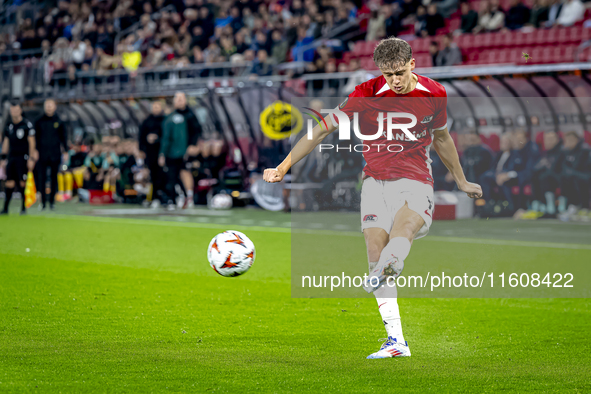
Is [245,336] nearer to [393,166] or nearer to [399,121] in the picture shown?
[393,166]

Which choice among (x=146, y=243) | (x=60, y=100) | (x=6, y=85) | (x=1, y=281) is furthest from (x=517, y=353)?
(x=6, y=85)

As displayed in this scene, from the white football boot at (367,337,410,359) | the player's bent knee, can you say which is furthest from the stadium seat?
the white football boot at (367,337,410,359)

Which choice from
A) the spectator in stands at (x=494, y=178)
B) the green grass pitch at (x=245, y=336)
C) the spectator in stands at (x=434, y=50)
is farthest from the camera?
the spectator in stands at (x=434, y=50)

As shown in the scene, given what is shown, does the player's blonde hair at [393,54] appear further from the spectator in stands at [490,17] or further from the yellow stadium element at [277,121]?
the spectator in stands at [490,17]

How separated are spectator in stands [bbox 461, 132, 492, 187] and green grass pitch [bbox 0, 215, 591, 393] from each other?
4.65m

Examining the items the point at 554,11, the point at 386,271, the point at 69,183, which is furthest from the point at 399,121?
the point at 69,183

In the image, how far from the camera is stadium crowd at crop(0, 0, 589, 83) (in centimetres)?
1658

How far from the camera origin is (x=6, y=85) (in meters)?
24.3

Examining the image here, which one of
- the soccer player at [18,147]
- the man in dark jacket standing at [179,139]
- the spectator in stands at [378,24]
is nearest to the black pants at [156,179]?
the man in dark jacket standing at [179,139]

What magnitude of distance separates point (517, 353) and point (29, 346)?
2775mm

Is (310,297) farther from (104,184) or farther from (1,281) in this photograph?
(104,184)

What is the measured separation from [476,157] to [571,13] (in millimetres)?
4885

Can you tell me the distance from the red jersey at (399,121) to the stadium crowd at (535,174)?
8.21 m

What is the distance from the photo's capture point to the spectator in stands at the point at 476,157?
12.0 metres
